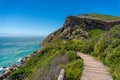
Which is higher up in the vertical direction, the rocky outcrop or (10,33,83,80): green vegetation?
the rocky outcrop

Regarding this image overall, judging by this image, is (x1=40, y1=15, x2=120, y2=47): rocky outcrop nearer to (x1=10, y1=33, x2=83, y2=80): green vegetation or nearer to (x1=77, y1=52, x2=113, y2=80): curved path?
(x1=10, y1=33, x2=83, y2=80): green vegetation

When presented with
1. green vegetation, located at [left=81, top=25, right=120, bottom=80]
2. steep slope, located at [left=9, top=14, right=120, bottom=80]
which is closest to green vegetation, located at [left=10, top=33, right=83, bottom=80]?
steep slope, located at [left=9, top=14, right=120, bottom=80]

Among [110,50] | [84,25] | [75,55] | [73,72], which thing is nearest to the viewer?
[73,72]

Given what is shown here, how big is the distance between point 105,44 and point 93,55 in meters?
2.01

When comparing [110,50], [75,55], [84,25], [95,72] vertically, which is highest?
[84,25]

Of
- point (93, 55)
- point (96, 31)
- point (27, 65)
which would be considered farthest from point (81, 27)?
point (93, 55)

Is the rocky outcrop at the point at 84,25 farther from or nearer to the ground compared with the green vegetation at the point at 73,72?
farther from the ground

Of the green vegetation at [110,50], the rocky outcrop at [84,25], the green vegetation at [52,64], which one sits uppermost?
the rocky outcrop at [84,25]

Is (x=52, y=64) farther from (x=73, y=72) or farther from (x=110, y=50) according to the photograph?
(x=73, y=72)

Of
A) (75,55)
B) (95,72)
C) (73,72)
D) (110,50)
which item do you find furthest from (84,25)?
(73,72)

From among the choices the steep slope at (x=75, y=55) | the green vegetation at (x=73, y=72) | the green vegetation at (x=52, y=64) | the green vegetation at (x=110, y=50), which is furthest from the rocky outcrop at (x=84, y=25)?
the green vegetation at (x=73, y=72)

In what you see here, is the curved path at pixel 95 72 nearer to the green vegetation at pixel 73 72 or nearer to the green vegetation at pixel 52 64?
the green vegetation at pixel 73 72

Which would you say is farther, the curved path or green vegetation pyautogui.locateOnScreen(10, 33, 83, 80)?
green vegetation pyautogui.locateOnScreen(10, 33, 83, 80)

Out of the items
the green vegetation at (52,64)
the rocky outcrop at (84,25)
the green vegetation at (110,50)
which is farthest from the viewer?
the rocky outcrop at (84,25)
